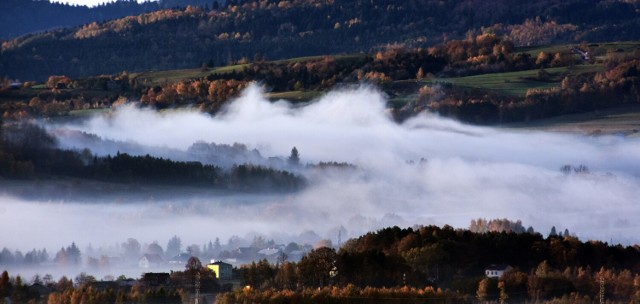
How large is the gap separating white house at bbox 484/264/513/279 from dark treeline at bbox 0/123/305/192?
115 feet

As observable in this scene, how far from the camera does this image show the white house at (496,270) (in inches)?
2972

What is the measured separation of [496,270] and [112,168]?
38.6 metres

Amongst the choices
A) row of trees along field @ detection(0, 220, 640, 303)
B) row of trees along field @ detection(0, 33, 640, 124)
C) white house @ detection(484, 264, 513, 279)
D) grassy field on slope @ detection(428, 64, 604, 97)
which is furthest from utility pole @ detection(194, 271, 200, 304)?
grassy field on slope @ detection(428, 64, 604, 97)

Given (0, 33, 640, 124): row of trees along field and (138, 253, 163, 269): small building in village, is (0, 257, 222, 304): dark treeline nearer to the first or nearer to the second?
(138, 253, 163, 269): small building in village

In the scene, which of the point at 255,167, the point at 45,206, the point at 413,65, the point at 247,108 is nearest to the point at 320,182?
the point at 255,167

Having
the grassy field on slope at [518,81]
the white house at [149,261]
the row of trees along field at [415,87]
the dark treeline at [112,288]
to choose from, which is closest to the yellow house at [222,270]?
the dark treeline at [112,288]

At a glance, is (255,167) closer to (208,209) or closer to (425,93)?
(208,209)

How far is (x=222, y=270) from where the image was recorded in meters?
77.8

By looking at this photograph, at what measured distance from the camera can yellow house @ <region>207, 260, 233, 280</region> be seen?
76750 mm

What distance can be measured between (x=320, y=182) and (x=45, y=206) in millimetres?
20330

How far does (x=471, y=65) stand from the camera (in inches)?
5886

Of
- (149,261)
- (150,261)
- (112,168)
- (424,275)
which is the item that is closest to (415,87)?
(112,168)

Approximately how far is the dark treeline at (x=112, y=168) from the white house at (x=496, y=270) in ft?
115

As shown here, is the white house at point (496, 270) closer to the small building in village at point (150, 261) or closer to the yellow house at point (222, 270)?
the yellow house at point (222, 270)
